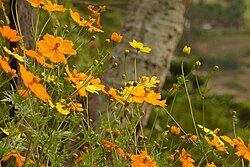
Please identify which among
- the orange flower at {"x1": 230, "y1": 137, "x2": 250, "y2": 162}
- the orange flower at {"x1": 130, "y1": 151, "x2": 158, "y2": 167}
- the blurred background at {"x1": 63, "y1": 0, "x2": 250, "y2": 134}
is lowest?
the blurred background at {"x1": 63, "y1": 0, "x2": 250, "y2": 134}

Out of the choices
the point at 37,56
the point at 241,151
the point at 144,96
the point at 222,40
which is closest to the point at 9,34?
the point at 37,56

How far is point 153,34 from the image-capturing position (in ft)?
8.52

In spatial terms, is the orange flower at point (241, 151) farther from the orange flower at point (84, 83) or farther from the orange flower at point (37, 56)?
the orange flower at point (37, 56)

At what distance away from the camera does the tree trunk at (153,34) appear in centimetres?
249

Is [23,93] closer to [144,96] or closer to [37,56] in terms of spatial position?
[37,56]

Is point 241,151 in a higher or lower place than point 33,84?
lower

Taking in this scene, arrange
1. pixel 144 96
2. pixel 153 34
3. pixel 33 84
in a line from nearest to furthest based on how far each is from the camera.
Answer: pixel 33 84 < pixel 144 96 < pixel 153 34

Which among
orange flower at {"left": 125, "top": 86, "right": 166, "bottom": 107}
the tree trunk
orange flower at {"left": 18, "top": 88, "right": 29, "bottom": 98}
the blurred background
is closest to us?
orange flower at {"left": 18, "top": 88, "right": 29, "bottom": 98}

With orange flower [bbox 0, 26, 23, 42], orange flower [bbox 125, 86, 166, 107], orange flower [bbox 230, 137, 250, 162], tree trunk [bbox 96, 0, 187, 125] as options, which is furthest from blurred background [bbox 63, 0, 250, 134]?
orange flower [bbox 0, 26, 23, 42]

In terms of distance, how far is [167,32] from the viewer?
261cm

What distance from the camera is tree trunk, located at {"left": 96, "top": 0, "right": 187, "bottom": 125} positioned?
2.49 meters

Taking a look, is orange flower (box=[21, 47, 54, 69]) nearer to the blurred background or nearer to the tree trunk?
the tree trunk

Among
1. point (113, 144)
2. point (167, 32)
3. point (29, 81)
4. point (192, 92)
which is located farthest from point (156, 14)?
point (192, 92)

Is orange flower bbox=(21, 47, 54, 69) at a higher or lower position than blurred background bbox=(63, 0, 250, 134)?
higher
